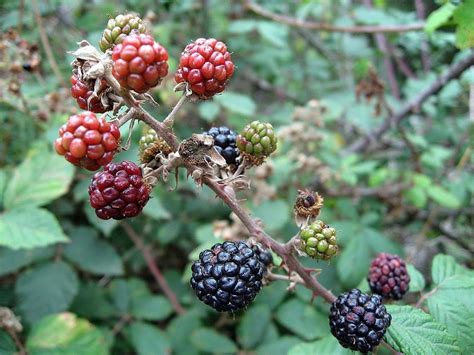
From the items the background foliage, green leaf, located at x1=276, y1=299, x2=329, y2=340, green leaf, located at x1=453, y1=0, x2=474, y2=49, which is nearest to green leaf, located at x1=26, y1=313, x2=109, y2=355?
the background foliage

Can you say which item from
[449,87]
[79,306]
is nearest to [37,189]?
[79,306]

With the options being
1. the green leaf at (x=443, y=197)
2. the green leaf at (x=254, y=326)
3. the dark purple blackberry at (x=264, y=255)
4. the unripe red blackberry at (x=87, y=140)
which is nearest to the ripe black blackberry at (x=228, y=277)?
the dark purple blackberry at (x=264, y=255)

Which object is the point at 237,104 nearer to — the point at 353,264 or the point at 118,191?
the point at 353,264

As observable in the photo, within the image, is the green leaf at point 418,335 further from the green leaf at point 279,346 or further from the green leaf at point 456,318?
the green leaf at point 279,346

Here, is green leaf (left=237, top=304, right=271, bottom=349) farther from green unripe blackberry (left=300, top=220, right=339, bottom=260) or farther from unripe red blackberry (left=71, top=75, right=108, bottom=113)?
unripe red blackberry (left=71, top=75, right=108, bottom=113)

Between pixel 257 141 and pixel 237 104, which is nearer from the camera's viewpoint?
pixel 257 141

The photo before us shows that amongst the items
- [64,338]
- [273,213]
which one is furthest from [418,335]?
[64,338]

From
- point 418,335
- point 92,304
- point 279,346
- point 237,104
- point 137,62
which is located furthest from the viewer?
point 237,104
